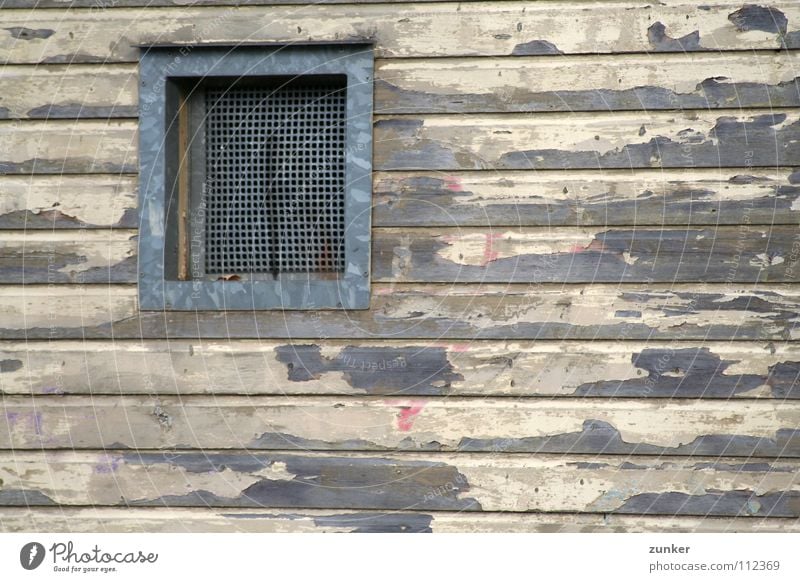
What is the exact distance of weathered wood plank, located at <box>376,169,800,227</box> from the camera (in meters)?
3.31

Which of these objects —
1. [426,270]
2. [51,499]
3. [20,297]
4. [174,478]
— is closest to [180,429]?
[174,478]

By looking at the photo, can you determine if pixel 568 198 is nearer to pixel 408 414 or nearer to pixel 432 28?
pixel 432 28

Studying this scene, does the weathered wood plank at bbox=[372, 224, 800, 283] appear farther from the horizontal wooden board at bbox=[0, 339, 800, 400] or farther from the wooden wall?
the horizontal wooden board at bbox=[0, 339, 800, 400]

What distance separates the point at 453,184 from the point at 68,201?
4.81 ft

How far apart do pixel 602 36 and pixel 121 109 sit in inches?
71.5

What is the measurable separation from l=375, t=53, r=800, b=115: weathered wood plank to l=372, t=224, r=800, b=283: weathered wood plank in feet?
1.49

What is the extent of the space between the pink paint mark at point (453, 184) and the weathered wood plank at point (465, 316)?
1.19 ft

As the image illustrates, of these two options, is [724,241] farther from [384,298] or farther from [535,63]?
[384,298]

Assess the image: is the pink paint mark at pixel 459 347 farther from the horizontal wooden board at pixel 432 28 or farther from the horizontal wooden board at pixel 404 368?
the horizontal wooden board at pixel 432 28

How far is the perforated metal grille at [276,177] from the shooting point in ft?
11.6

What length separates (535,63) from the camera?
11.1 feet

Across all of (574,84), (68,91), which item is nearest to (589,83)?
(574,84)

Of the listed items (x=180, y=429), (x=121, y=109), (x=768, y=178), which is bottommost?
(x=180, y=429)
